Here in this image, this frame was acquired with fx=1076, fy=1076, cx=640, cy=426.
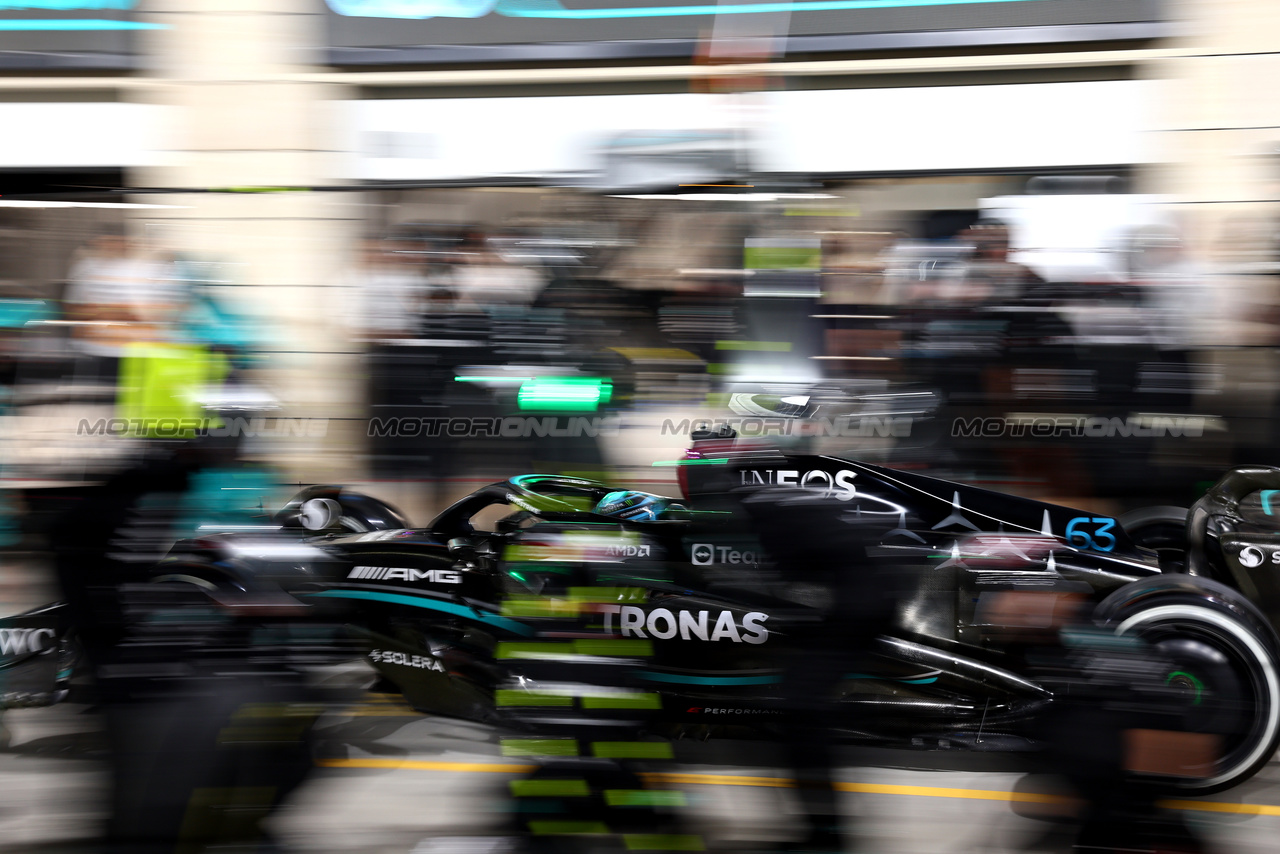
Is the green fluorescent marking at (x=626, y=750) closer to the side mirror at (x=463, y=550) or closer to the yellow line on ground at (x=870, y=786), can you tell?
the yellow line on ground at (x=870, y=786)

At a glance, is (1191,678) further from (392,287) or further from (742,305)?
(392,287)

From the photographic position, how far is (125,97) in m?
7.79

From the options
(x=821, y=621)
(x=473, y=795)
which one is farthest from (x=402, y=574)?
(x=821, y=621)

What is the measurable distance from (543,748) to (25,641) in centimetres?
198

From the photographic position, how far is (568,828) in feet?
7.59

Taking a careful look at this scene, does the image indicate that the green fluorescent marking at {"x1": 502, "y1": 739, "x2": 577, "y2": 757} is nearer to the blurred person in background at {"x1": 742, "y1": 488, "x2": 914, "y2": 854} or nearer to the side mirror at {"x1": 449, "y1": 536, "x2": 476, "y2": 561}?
the blurred person in background at {"x1": 742, "y1": 488, "x2": 914, "y2": 854}

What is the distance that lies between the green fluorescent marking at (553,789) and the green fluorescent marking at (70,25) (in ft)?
23.3

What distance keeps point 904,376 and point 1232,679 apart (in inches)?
50.9

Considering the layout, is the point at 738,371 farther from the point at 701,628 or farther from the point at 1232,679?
the point at 1232,679

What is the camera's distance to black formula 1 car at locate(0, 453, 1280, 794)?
2525mm

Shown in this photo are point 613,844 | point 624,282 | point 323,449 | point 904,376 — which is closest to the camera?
point 613,844

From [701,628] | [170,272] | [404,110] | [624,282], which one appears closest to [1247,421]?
[701,628]

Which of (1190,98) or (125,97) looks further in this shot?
(125,97)

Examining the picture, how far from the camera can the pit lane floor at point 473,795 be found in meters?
2.40
